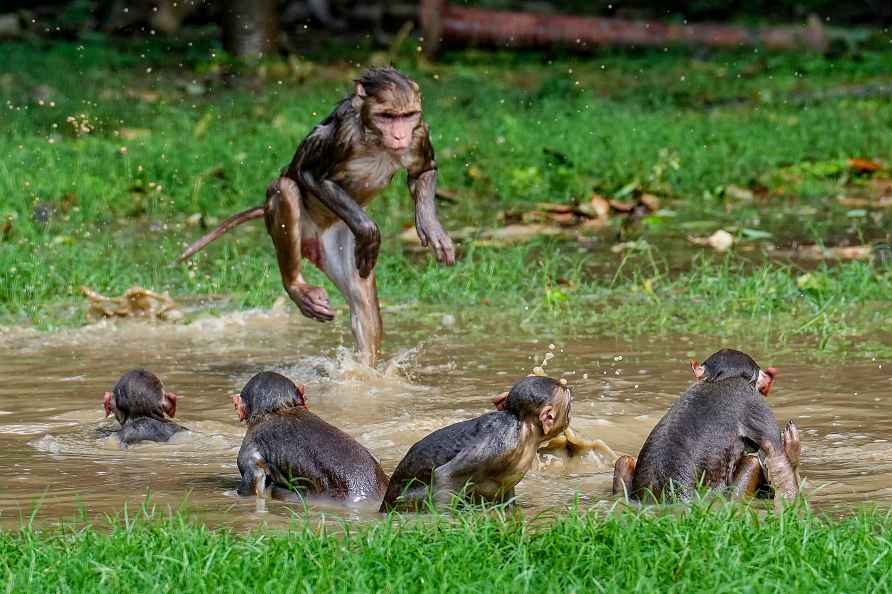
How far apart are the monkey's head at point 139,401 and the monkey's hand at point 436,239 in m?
1.47

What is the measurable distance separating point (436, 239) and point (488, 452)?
2423 mm

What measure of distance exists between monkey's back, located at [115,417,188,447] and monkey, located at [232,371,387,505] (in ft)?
2.91

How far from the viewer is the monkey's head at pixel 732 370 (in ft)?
20.7

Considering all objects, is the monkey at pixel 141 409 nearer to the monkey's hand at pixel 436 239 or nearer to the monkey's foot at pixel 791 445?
the monkey's hand at pixel 436 239

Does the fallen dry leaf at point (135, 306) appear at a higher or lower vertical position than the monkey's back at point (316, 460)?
higher

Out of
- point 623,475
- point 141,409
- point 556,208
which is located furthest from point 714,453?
point 556,208

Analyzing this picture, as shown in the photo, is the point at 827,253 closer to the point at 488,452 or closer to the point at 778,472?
the point at 778,472

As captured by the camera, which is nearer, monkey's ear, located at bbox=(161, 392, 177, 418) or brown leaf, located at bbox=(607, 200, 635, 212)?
monkey's ear, located at bbox=(161, 392, 177, 418)

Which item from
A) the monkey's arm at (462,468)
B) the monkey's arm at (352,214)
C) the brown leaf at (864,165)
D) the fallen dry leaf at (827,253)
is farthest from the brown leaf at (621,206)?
the monkey's arm at (462,468)

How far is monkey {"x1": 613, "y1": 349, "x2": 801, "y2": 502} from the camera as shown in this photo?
5.84 metres

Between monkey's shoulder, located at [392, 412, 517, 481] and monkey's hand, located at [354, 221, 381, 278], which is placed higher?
monkey's hand, located at [354, 221, 381, 278]

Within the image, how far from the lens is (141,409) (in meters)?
7.27

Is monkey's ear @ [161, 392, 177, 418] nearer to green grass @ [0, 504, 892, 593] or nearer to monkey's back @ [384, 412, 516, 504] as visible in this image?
monkey's back @ [384, 412, 516, 504]

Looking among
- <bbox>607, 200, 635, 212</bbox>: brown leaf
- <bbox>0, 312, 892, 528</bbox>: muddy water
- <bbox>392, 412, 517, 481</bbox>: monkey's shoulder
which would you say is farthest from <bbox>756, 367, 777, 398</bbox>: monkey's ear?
<bbox>607, 200, 635, 212</bbox>: brown leaf
